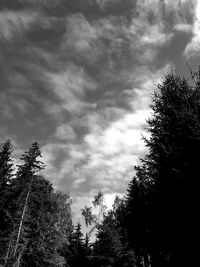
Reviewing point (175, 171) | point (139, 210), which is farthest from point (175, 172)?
point (139, 210)

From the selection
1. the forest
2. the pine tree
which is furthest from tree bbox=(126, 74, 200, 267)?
the pine tree

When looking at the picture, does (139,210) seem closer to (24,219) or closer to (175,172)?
(24,219)

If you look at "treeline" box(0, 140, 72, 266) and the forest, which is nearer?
the forest

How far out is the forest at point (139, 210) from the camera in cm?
1045

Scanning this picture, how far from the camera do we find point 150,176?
13.2m

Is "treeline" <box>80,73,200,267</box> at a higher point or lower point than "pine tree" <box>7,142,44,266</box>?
lower

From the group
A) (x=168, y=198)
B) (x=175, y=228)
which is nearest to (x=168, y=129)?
(x=168, y=198)

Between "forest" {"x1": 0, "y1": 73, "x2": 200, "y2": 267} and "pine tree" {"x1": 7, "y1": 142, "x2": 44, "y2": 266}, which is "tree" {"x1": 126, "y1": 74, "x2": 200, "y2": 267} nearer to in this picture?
"forest" {"x1": 0, "y1": 73, "x2": 200, "y2": 267}

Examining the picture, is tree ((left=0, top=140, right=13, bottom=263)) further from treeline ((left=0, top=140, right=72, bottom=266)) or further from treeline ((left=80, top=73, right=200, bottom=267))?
treeline ((left=80, top=73, right=200, bottom=267))

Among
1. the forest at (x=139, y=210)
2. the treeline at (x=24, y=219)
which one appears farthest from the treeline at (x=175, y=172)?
the treeline at (x=24, y=219)

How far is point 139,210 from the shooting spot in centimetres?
2959

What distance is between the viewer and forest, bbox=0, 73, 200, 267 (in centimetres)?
1045

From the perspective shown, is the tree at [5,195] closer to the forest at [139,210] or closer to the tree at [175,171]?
the forest at [139,210]

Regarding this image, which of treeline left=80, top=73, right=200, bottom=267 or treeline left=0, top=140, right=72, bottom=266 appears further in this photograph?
treeline left=0, top=140, right=72, bottom=266
